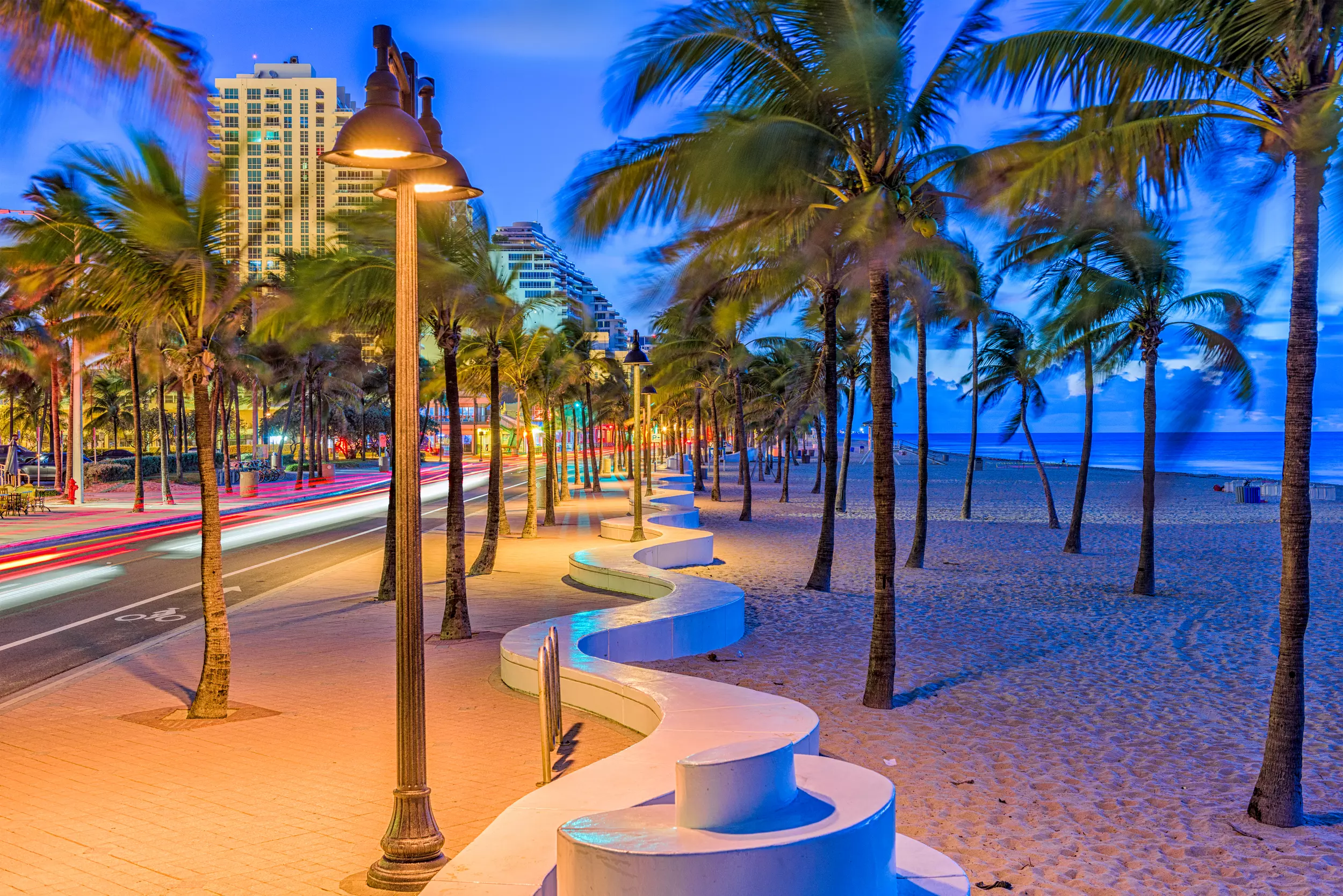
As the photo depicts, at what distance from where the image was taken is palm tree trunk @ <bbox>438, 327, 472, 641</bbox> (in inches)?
486

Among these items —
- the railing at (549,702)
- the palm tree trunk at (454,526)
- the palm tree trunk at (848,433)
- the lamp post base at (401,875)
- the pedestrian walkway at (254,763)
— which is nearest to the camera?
the lamp post base at (401,875)

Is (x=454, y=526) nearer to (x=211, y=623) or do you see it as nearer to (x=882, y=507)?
(x=211, y=623)

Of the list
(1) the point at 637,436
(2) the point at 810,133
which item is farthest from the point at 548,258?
(2) the point at 810,133

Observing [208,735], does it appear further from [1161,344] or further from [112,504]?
[112,504]

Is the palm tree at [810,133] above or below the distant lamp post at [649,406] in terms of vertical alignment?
above

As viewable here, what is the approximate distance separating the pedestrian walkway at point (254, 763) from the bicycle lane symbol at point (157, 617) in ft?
4.50

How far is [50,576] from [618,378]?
3208 centimetres

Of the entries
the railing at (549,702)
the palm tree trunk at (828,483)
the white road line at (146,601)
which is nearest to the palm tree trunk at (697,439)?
the white road line at (146,601)

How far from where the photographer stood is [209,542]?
8.77 meters

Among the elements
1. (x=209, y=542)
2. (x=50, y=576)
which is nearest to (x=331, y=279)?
(x=209, y=542)

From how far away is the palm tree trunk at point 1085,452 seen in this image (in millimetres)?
20531

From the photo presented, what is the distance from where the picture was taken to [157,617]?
14258mm

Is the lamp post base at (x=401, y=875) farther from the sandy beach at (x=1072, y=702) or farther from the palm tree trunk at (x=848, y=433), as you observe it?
the palm tree trunk at (x=848, y=433)

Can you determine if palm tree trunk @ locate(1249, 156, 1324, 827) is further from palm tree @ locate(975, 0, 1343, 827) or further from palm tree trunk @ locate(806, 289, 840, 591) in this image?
palm tree trunk @ locate(806, 289, 840, 591)
